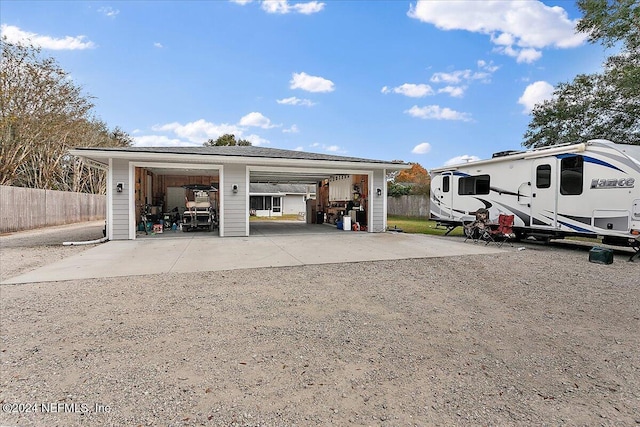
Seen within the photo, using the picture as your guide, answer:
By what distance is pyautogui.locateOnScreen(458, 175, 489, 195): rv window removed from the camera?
10953 mm

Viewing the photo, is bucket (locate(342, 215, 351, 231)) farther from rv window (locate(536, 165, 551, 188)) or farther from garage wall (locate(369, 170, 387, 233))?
rv window (locate(536, 165, 551, 188))

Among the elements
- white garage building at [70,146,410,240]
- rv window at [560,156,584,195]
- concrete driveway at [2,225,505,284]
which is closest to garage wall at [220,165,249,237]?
white garage building at [70,146,410,240]

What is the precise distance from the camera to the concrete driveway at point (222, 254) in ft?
20.2

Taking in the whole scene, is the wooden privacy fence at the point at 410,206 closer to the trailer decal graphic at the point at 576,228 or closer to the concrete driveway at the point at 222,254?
the concrete driveway at the point at 222,254

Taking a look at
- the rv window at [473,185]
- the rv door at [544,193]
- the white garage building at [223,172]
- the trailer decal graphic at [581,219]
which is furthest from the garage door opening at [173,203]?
the trailer decal graphic at [581,219]

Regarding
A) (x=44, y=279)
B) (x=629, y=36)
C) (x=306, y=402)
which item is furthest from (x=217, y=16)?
(x=629, y=36)

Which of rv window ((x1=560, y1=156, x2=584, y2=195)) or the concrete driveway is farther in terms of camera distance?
rv window ((x1=560, y1=156, x2=584, y2=195))

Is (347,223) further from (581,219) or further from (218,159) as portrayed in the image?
(581,219)

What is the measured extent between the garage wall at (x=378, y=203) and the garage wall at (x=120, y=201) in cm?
859

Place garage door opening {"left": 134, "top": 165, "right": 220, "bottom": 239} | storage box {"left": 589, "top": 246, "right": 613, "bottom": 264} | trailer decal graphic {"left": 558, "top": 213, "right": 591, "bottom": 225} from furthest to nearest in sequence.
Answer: garage door opening {"left": 134, "top": 165, "right": 220, "bottom": 239} < trailer decal graphic {"left": 558, "top": 213, "right": 591, "bottom": 225} < storage box {"left": 589, "top": 246, "right": 613, "bottom": 264}

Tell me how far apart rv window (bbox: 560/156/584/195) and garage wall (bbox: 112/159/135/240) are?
1253 cm

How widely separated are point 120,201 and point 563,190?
12.7 m

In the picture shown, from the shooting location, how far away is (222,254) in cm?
795

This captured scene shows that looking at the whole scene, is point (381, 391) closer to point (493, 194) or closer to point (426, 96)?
point (493, 194)
